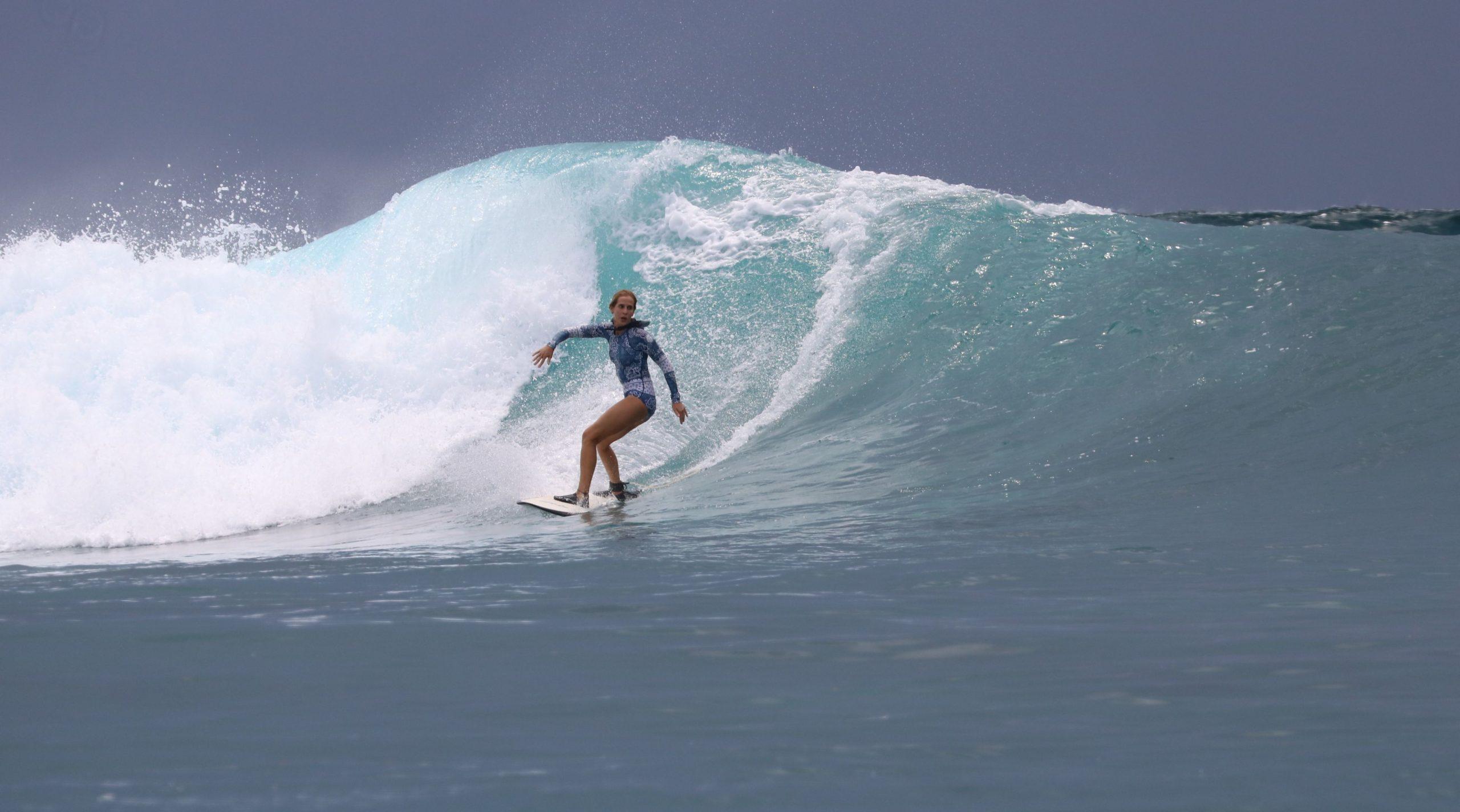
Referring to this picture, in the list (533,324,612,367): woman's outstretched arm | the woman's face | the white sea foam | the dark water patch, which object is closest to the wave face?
the white sea foam

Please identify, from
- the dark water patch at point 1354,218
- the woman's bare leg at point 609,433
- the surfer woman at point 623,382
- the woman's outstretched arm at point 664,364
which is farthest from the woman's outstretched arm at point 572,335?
the dark water patch at point 1354,218

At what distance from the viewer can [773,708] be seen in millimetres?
2648

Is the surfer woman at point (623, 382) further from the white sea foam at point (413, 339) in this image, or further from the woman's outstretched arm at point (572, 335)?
the white sea foam at point (413, 339)

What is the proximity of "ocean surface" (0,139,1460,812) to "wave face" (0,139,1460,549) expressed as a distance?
0.18 feet

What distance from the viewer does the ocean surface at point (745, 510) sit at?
2352mm

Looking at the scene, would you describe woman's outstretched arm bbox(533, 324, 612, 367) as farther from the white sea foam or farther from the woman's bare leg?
the white sea foam

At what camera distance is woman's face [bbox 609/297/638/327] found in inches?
316

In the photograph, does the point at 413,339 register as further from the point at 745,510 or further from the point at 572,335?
the point at 745,510

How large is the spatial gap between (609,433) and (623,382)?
0.44 meters

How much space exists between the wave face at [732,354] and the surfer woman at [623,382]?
0.59 metres

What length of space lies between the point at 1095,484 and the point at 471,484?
466 cm

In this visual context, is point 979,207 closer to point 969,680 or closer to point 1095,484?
point 1095,484

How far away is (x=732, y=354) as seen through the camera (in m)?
11.2

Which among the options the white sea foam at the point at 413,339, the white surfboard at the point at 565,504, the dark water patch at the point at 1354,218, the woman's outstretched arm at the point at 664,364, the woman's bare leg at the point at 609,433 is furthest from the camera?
the dark water patch at the point at 1354,218
